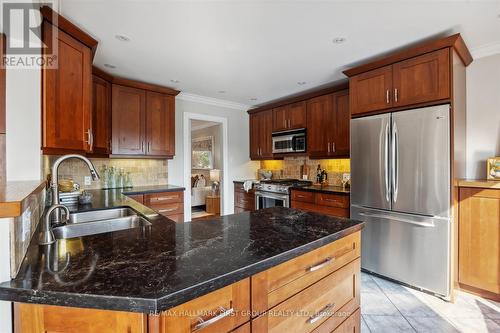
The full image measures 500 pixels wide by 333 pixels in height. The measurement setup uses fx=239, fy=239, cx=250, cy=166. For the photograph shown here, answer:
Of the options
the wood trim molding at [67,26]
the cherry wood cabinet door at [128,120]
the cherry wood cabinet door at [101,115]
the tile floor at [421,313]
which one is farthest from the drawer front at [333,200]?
the wood trim molding at [67,26]

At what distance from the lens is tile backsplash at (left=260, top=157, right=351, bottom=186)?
376 centimetres

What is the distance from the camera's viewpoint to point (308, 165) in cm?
429

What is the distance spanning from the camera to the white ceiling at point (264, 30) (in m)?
1.78

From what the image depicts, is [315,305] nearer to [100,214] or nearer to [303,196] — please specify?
[100,214]

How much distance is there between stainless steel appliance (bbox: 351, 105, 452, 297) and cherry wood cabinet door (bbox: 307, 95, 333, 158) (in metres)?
0.80

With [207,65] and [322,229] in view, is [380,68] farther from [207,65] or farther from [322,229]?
[322,229]

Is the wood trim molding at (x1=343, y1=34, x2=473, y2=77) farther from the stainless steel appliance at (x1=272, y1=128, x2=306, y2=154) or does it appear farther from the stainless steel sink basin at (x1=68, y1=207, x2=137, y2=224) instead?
the stainless steel sink basin at (x1=68, y1=207, x2=137, y2=224)

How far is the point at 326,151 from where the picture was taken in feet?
11.8

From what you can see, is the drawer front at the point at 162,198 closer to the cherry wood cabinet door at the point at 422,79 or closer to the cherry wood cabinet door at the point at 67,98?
the cherry wood cabinet door at the point at 67,98

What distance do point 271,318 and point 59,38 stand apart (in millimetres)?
2363

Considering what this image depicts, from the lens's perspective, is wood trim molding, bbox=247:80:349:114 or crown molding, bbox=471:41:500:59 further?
wood trim molding, bbox=247:80:349:114

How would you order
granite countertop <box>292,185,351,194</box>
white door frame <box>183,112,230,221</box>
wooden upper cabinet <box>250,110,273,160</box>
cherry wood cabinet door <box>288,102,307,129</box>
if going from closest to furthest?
granite countertop <box>292,185,351,194</box>, cherry wood cabinet door <box>288,102,307,129</box>, white door frame <box>183,112,230,221</box>, wooden upper cabinet <box>250,110,273,160</box>

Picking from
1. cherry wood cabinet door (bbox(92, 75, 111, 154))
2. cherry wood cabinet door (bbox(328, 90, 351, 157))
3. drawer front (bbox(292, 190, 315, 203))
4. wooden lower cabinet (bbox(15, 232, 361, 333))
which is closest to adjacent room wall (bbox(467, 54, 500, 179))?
cherry wood cabinet door (bbox(328, 90, 351, 157))

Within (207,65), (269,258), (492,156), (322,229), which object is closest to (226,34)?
(207,65)
